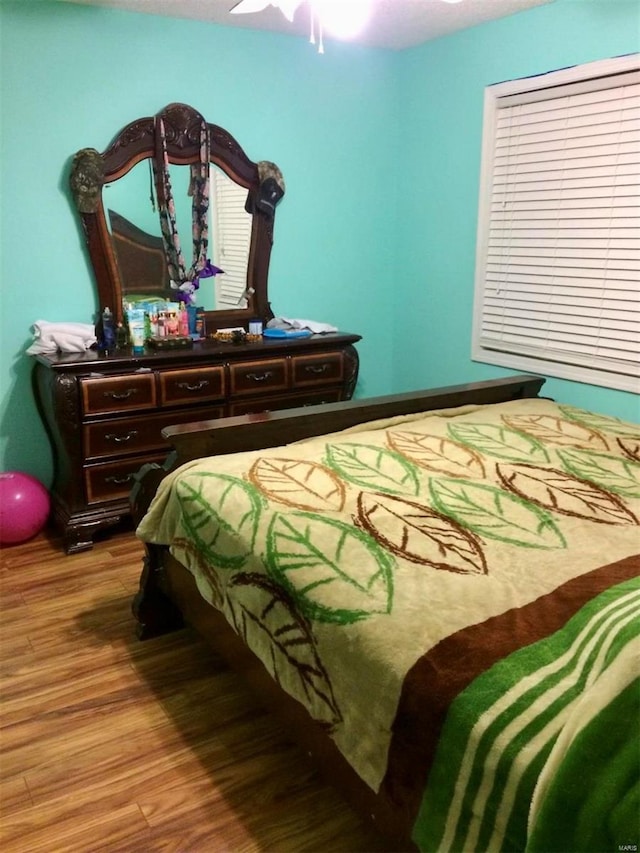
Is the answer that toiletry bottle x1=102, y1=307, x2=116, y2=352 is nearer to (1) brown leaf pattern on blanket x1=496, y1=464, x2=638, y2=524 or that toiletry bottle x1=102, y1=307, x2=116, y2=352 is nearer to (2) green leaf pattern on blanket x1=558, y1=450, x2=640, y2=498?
(1) brown leaf pattern on blanket x1=496, y1=464, x2=638, y2=524

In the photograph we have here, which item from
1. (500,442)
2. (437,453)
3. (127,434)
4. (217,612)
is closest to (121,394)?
(127,434)

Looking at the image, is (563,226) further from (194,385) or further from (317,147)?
(194,385)

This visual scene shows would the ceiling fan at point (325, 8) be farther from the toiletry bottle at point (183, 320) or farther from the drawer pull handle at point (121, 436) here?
the drawer pull handle at point (121, 436)

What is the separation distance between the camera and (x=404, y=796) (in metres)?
1.13

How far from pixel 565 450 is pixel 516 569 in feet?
2.82

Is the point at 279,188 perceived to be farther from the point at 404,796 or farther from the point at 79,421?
the point at 404,796

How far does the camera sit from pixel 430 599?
1303 millimetres

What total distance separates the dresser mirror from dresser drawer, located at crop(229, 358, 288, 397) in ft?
1.49

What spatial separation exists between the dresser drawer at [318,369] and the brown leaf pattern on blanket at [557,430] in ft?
4.17

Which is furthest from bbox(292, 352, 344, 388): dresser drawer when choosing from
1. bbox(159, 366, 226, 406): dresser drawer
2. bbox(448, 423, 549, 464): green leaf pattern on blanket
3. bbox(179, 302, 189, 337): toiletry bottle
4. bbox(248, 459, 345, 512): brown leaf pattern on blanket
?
bbox(248, 459, 345, 512): brown leaf pattern on blanket

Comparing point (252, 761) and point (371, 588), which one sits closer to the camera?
point (371, 588)

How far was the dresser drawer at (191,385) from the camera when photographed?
3047 mm

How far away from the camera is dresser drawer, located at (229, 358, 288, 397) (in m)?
3.24

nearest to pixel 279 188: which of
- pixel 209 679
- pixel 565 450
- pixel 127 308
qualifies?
pixel 127 308
